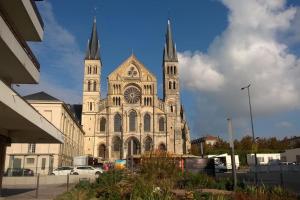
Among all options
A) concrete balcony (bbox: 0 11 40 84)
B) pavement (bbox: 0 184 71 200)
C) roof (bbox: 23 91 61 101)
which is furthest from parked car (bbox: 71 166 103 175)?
concrete balcony (bbox: 0 11 40 84)

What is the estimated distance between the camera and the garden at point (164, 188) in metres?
11.7

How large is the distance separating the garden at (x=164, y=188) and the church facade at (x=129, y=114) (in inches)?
2085

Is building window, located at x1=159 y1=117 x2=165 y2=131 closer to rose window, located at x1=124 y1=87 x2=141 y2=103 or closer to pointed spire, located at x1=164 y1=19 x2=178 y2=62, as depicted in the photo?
rose window, located at x1=124 y1=87 x2=141 y2=103

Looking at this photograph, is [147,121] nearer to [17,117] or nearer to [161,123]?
[161,123]

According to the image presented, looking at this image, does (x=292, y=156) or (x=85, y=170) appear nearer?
(x=85, y=170)

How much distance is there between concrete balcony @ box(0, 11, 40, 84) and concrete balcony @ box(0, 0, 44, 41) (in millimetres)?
982

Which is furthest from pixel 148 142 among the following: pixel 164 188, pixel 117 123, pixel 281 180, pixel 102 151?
pixel 164 188

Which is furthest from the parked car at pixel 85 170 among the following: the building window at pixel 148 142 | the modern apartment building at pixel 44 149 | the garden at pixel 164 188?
the building window at pixel 148 142

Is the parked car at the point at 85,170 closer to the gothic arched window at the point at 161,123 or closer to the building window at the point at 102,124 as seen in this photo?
the building window at the point at 102,124

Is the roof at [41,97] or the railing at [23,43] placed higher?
the roof at [41,97]

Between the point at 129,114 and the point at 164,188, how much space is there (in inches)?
2464

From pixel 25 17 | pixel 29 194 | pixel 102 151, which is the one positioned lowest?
pixel 29 194

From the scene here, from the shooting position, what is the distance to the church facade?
2904 inches

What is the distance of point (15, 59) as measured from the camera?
1723 cm
